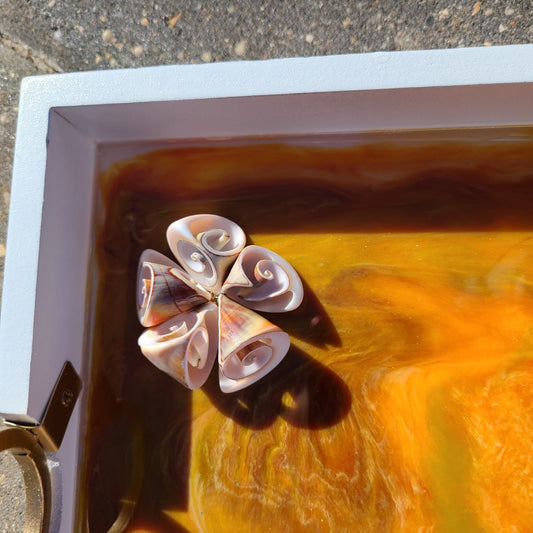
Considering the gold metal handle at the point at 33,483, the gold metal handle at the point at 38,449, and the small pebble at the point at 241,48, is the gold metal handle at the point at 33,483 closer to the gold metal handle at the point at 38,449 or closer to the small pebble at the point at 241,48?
the gold metal handle at the point at 38,449

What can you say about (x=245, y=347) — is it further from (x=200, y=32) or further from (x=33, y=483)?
(x=200, y=32)

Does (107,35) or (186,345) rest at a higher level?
(107,35)

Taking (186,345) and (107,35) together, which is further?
(107,35)

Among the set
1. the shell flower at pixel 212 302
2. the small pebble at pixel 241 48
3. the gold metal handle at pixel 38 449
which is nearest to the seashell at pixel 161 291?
the shell flower at pixel 212 302

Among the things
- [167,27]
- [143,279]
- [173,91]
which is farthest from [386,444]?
[167,27]

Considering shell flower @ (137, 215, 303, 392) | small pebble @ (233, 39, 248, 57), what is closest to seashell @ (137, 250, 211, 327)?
shell flower @ (137, 215, 303, 392)

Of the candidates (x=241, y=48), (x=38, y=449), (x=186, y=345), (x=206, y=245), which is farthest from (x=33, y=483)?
(x=241, y=48)

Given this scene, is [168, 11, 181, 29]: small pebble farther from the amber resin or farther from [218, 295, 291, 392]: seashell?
[218, 295, 291, 392]: seashell
